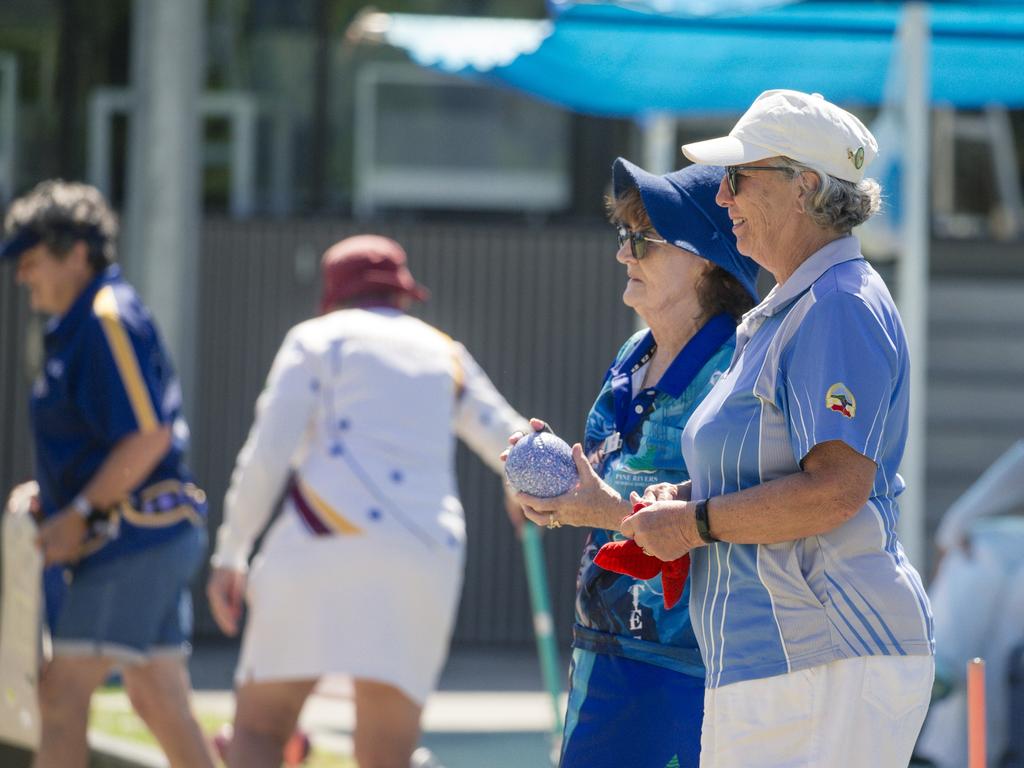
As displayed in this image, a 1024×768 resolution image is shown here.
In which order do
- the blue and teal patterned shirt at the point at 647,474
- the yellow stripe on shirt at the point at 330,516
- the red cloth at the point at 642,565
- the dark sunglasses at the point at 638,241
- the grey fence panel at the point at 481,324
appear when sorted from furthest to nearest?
the grey fence panel at the point at 481,324 < the yellow stripe on shirt at the point at 330,516 < the dark sunglasses at the point at 638,241 < the blue and teal patterned shirt at the point at 647,474 < the red cloth at the point at 642,565

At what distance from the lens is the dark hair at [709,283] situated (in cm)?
332

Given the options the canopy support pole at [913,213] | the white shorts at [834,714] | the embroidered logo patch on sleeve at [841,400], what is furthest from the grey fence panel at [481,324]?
the embroidered logo patch on sleeve at [841,400]

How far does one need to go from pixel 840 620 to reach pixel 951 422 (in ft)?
23.7

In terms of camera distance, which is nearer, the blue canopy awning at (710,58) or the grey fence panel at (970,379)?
the blue canopy awning at (710,58)

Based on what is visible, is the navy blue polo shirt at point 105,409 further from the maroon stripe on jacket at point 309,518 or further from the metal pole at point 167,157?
the metal pole at point 167,157

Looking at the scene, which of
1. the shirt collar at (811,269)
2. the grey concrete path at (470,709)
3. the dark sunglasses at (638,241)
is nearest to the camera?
the shirt collar at (811,269)

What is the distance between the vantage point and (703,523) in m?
2.72

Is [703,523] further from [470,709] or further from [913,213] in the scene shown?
[470,709]

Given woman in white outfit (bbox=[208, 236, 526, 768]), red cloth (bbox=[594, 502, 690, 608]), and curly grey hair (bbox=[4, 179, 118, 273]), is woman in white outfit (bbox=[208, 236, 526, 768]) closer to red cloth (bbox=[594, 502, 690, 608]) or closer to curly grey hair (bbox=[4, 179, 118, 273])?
curly grey hair (bbox=[4, 179, 118, 273])

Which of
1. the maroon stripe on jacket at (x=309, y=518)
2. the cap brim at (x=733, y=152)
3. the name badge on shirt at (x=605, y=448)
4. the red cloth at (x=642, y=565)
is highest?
the cap brim at (x=733, y=152)

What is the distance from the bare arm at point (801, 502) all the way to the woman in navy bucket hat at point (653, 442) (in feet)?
1.50

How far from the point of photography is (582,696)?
331cm

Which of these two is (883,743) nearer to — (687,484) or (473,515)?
(687,484)

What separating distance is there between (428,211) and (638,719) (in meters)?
7.16
